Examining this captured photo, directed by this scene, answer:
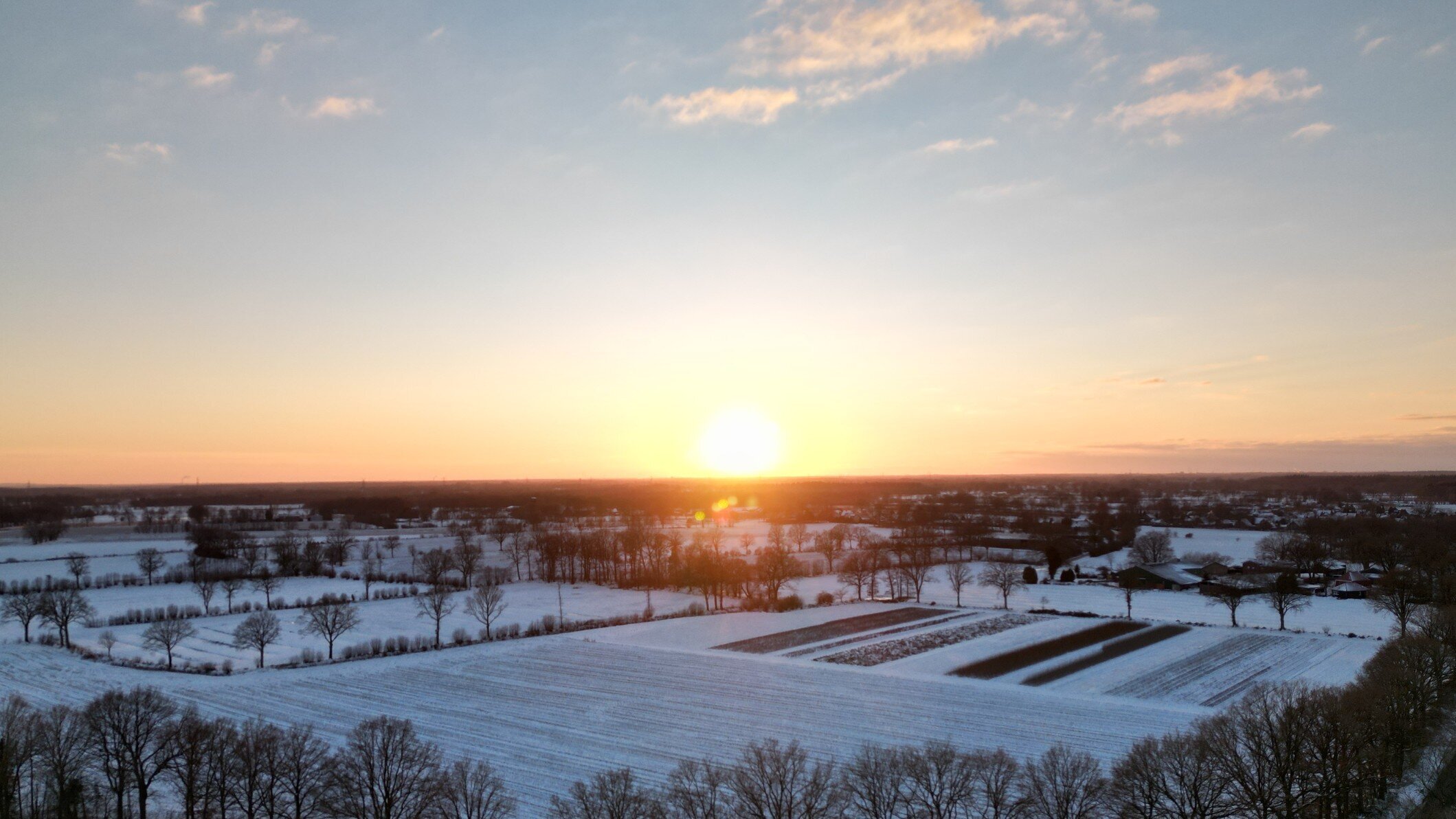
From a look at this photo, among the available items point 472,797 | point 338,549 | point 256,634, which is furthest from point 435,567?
point 472,797

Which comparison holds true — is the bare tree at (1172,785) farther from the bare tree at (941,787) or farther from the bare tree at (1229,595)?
the bare tree at (1229,595)

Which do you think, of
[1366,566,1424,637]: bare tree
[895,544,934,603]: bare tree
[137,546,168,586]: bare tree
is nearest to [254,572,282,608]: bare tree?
[137,546,168,586]: bare tree

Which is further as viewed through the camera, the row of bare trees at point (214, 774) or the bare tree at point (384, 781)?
the row of bare trees at point (214, 774)

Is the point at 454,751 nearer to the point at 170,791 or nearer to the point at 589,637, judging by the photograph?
the point at 170,791

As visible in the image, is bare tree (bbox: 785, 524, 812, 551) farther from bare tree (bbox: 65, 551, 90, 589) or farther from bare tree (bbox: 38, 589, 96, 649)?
bare tree (bbox: 65, 551, 90, 589)

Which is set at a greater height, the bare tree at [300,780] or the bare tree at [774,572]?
the bare tree at [300,780]

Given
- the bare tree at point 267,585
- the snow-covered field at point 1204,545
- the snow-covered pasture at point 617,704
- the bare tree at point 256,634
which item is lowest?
the snow-covered field at point 1204,545

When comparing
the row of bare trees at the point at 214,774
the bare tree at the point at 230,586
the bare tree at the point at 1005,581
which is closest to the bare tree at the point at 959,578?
the bare tree at the point at 1005,581
